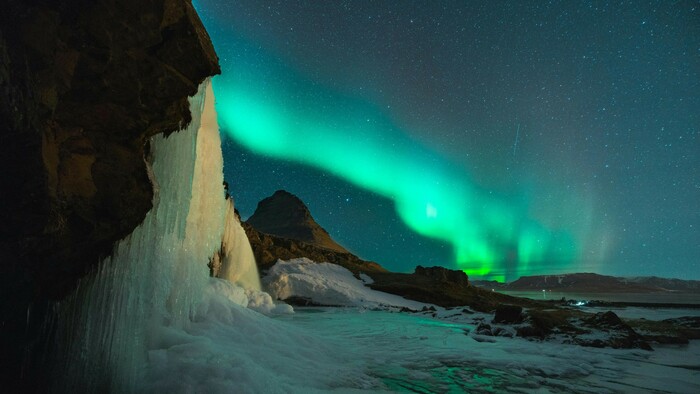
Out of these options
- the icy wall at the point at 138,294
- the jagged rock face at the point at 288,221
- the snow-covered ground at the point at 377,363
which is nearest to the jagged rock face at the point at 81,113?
the icy wall at the point at 138,294

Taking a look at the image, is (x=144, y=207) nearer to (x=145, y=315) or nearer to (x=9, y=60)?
(x=145, y=315)

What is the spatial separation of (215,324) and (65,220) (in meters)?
3.53

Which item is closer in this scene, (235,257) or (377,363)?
(377,363)

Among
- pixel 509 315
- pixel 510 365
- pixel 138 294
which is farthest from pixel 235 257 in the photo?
pixel 510 365

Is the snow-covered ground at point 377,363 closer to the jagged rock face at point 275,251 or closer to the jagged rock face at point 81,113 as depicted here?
the jagged rock face at point 81,113

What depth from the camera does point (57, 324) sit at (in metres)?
4.63

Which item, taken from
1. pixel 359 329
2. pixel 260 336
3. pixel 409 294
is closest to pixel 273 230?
pixel 409 294

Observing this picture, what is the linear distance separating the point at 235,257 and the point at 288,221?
64167mm

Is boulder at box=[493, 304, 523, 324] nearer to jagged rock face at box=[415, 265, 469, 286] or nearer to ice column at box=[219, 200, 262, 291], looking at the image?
ice column at box=[219, 200, 262, 291]

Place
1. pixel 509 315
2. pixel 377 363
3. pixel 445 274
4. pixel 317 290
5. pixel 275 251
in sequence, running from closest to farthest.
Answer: pixel 377 363
pixel 509 315
pixel 317 290
pixel 275 251
pixel 445 274

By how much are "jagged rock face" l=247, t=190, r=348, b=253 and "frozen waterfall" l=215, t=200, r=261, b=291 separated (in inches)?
1963

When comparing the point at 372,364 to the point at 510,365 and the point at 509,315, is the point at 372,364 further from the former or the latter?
the point at 509,315

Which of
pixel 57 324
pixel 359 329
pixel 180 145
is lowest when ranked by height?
pixel 359 329

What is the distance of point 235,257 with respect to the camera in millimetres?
22547
